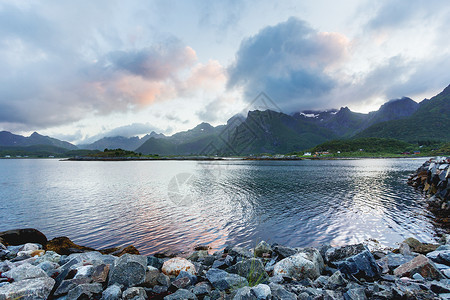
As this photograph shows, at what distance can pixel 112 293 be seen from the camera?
21.1ft

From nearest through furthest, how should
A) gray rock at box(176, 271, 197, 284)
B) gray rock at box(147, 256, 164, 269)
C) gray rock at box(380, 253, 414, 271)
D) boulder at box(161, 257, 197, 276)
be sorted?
gray rock at box(176, 271, 197, 284), boulder at box(161, 257, 197, 276), gray rock at box(380, 253, 414, 271), gray rock at box(147, 256, 164, 269)

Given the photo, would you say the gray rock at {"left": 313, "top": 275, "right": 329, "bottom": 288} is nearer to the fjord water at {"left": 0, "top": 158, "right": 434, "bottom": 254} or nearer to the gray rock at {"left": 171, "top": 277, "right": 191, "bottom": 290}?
the gray rock at {"left": 171, "top": 277, "right": 191, "bottom": 290}

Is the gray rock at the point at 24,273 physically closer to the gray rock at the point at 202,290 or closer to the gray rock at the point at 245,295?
the gray rock at the point at 202,290

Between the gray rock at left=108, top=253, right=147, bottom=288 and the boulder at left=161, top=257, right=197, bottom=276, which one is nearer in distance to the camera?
the gray rock at left=108, top=253, right=147, bottom=288

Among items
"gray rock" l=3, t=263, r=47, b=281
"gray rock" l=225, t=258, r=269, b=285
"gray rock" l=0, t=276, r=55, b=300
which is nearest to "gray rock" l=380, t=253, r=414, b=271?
"gray rock" l=225, t=258, r=269, b=285

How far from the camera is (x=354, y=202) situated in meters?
26.9

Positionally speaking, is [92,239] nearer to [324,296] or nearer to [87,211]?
[87,211]

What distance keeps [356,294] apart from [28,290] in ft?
32.7

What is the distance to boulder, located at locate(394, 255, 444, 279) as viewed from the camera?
7383 millimetres

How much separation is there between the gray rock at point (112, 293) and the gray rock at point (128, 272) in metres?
0.56

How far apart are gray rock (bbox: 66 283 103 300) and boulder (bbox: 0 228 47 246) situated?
10.1m

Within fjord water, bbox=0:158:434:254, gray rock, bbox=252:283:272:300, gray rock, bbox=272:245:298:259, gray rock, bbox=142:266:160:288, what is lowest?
fjord water, bbox=0:158:434:254

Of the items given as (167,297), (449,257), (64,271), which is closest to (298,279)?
(167,297)

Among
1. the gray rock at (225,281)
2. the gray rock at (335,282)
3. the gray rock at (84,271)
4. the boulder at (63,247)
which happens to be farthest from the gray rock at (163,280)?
Result: the boulder at (63,247)
